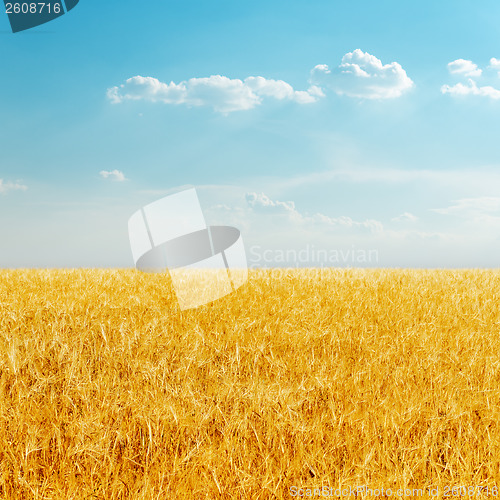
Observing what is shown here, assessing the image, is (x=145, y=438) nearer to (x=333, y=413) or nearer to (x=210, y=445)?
(x=210, y=445)

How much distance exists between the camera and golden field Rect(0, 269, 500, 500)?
273 cm

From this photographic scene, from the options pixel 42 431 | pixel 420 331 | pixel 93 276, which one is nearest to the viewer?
pixel 42 431

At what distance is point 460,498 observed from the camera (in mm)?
2580

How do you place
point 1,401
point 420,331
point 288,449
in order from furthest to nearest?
1. point 420,331
2. point 1,401
3. point 288,449

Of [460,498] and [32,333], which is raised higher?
[32,333]

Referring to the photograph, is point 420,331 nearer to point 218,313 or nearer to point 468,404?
point 468,404

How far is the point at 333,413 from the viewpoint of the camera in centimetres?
324

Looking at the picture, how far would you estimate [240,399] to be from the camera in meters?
3.38

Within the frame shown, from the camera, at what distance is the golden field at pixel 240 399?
8.97 feet

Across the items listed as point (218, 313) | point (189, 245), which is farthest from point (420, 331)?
point (189, 245)

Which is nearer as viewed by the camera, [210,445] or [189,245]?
[210,445]

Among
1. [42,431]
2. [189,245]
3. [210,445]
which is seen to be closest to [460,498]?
[210,445]

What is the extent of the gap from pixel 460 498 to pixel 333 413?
93 cm

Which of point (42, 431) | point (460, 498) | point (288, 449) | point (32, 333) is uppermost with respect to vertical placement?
point (32, 333)
